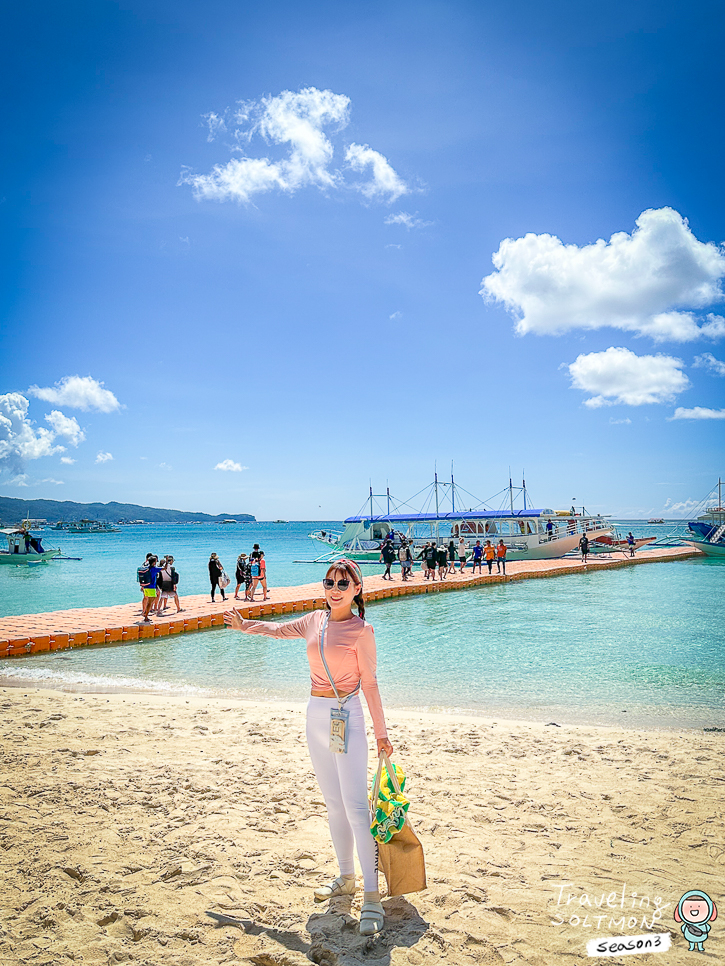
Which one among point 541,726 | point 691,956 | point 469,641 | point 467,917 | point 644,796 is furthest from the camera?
point 469,641

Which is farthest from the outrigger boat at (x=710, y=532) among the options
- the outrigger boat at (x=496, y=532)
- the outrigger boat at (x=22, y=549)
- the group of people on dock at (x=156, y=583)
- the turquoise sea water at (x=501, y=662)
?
the outrigger boat at (x=22, y=549)

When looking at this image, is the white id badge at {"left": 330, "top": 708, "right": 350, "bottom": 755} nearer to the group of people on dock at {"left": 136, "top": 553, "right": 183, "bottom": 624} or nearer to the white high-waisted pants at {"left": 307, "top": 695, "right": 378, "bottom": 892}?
the white high-waisted pants at {"left": 307, "top": 695, "right": 378, "bottom": 892}

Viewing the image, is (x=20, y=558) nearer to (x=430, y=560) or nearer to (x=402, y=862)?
(x=430, y=560)

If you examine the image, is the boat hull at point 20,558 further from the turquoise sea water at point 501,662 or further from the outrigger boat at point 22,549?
the turquoise sea water at point 501,662

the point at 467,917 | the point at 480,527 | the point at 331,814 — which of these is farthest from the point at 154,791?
the point at 480,527

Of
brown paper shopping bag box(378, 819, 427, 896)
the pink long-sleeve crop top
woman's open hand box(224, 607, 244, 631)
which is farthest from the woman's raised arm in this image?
brown paper shopping bag box(378, 819, 427, 896)

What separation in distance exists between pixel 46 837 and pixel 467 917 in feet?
9.84

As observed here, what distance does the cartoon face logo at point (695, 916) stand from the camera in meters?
3.05

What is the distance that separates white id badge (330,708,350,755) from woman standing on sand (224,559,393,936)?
10mm

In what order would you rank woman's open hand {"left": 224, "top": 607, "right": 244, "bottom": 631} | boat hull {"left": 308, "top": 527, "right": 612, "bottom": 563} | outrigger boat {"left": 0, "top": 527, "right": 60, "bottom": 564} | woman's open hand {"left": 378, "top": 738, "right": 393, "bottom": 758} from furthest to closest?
1. outrigger boat {"left": 0, "top": 527, "right": 60, "bottom": 564}
2. boat hull {"left": 308, "top": 527, "right": 612, "bottom": 563}
3. woman's open hand {"left": 224, "top": 607, "right": 244, "bottom": 631}
4. woman's open hand {"left": 378, "top": 738, "right": 393, "bottom": 758}

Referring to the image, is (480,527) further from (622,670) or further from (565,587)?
(622,670)

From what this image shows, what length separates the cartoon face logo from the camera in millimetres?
3051

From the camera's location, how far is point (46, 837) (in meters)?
4.09

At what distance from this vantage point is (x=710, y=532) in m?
42.0
